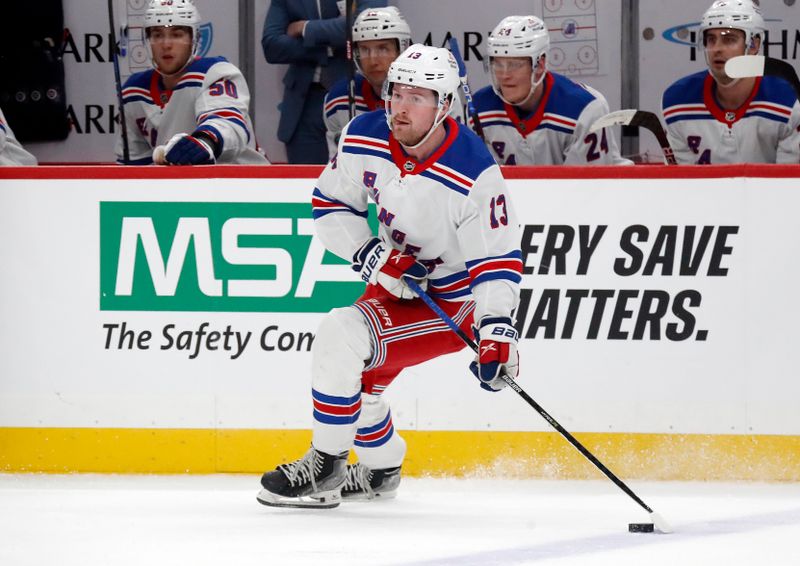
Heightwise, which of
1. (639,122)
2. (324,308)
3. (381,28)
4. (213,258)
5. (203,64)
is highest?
(381,28)

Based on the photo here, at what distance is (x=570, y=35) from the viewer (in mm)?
5715

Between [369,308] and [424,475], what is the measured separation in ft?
2.89

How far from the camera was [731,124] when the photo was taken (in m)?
5.06

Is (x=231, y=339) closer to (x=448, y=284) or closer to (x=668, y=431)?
(x=448, y=284)

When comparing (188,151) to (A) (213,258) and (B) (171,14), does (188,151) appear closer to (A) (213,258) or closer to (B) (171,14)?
(A) (213,258)

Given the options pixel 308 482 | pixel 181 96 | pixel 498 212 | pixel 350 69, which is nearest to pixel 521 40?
pixel 350 69

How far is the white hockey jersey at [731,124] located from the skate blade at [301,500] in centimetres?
192

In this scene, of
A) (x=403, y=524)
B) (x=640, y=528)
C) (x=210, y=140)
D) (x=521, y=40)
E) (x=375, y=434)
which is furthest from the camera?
(x=521, y=40)

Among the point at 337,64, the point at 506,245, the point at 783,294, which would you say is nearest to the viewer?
the point at 506,245

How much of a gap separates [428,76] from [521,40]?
4.18 ft

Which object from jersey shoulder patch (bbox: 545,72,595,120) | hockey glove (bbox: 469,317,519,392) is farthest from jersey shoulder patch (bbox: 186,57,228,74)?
hockey glove (bbox: 469,317,519,392)

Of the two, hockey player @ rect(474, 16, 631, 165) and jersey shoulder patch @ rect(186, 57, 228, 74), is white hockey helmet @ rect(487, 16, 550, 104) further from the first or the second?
jersey shoulder patch @ rect(186, 57, 228, 74)

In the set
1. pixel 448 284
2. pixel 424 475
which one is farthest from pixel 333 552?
pixel 424 475

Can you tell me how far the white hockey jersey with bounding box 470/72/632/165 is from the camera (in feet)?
16.5
